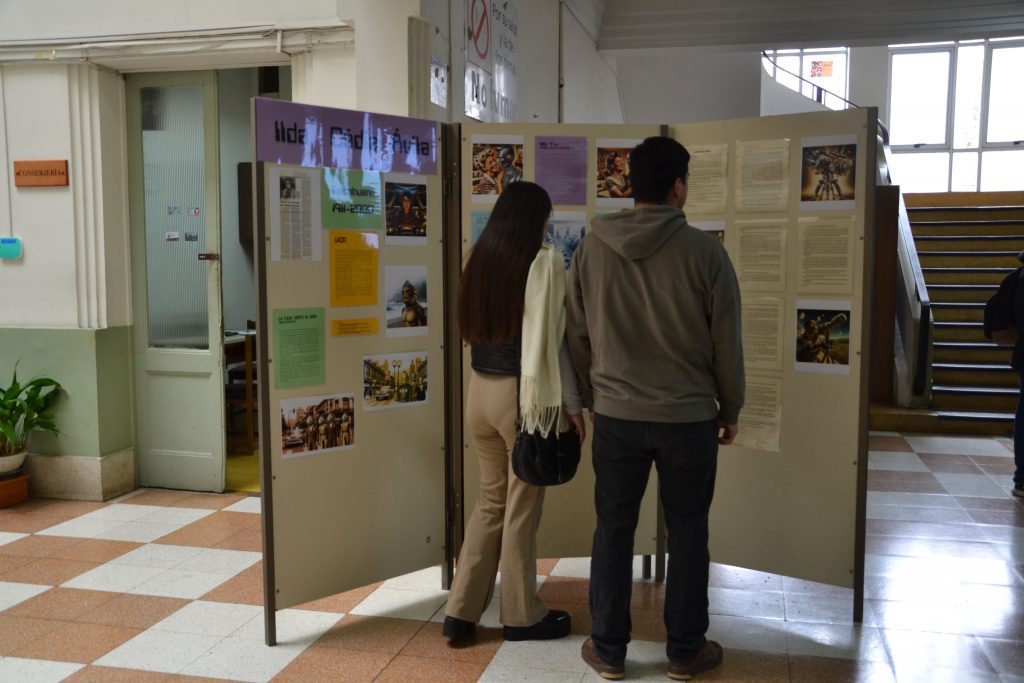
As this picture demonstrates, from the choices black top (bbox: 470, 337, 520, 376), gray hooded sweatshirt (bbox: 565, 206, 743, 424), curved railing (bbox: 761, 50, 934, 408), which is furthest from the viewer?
curved railing (bbox: 761, 50, 934, 408)

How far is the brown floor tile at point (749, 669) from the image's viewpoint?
282 cm

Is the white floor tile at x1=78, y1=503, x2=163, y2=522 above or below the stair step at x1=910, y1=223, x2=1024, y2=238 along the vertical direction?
below

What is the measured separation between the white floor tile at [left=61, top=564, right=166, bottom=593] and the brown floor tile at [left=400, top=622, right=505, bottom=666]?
137cm

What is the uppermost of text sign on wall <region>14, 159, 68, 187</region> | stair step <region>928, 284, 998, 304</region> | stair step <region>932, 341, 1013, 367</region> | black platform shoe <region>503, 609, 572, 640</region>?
text sign on wall <region>14, 159, 68, 187</region>

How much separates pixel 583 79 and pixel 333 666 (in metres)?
6.08

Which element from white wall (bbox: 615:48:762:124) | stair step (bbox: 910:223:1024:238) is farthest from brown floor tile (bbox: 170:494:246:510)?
stair step (bbox: 910:223:1024:238)

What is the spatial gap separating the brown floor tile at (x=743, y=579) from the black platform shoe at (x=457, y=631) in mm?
1148

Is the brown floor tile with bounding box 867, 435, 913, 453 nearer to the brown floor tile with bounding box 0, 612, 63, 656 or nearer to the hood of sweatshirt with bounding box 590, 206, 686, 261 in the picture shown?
the hood of sweatshirt with bounding box 590, 206, 686, 261

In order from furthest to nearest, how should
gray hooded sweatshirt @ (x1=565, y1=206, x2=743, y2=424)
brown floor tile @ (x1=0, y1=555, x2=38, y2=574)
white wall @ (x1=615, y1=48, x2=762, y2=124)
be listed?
white wall @ (x1=615, y1=48, x2=762, y2=124), brown floor tile @ (x1=0, y1=555, x2=38, y2=574), gray hooded sweatshirt @ (x1=565, y1=206, x2=743, y2=424)

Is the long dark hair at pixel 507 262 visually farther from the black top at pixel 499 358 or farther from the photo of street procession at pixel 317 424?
the photo of street procession at pixel 317 424

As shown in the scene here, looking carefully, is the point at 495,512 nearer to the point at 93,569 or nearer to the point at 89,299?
the point at 93,569

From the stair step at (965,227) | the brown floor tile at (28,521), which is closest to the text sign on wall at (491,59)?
the brown floor tile at (28,521)

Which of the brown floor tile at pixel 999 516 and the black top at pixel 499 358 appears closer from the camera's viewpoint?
the black top at pixel 499 358

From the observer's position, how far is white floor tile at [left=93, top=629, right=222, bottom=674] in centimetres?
293
